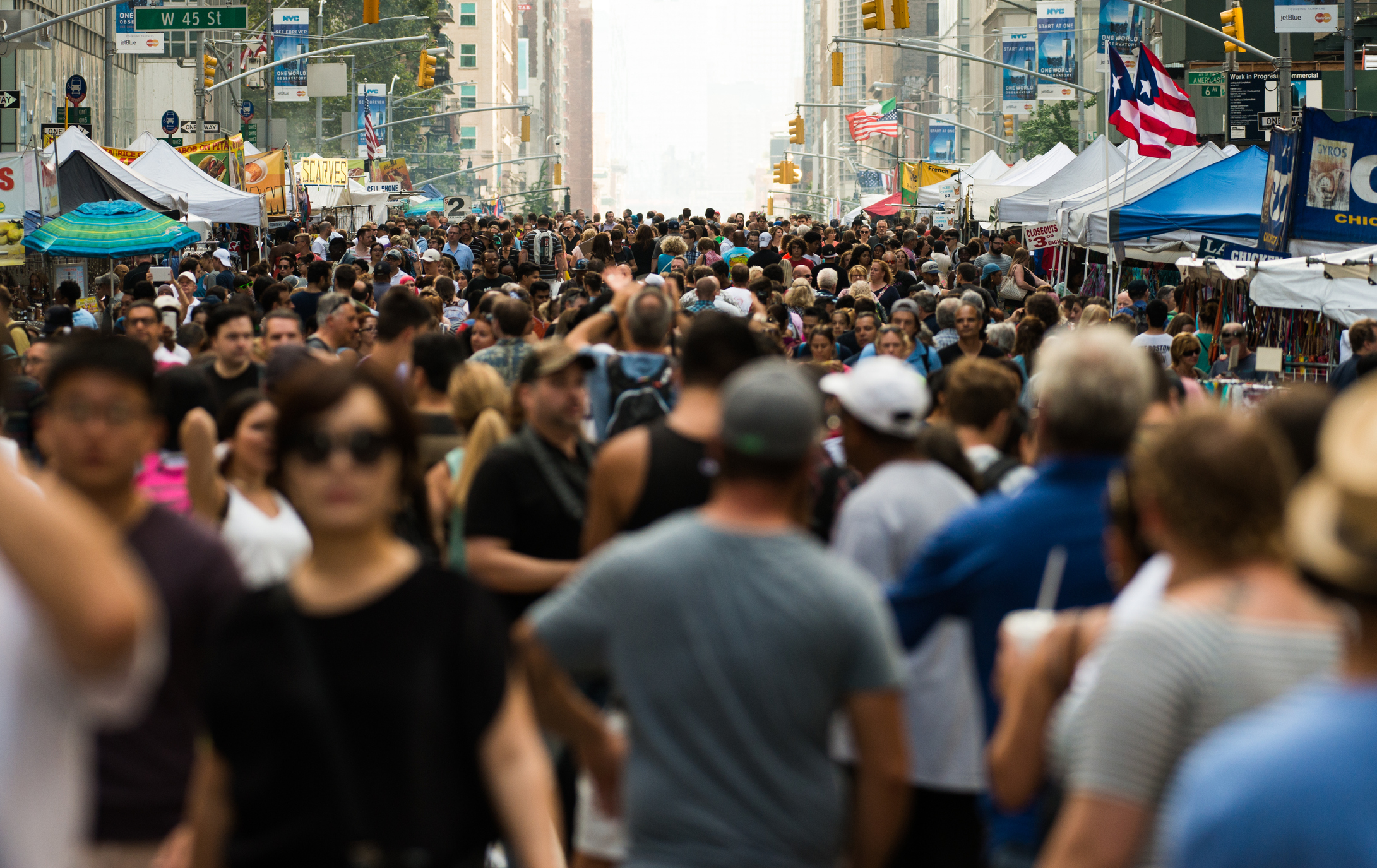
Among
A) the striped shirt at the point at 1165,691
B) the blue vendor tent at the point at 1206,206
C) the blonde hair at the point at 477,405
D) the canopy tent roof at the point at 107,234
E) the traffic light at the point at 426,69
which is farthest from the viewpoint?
the traffic light at the point at 426,69

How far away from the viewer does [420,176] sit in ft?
371

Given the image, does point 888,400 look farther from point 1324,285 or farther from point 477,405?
point 1324,285

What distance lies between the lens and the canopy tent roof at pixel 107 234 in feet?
65.7

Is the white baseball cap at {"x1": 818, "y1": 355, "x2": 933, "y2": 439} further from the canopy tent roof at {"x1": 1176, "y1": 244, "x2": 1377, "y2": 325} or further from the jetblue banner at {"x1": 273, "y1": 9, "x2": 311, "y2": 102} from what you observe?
the jetblue banner at {"x1": 273, "y1": 9, "x2": 311, "y2": 102}

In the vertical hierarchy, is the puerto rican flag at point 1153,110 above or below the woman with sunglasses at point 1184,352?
above

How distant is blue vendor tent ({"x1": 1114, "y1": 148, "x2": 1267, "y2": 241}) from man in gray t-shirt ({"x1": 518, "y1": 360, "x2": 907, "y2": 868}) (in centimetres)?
1813

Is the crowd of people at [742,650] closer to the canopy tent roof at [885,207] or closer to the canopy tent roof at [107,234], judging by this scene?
the canopy tent roof at [107,234]

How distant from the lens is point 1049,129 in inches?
2987

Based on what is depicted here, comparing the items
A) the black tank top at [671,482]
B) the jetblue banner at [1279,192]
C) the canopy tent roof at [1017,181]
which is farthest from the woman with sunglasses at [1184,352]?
the canopy tent roof at [1017,181]

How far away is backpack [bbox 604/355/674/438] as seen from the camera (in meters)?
7.01

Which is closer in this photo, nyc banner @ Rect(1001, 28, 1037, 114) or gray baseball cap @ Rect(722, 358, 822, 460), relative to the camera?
gray baseball cap @ Rect(722, 358, 822, 460)

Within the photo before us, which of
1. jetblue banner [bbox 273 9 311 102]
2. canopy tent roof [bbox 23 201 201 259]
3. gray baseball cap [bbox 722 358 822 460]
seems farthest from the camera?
jetblue banner [bbox 273 9 311 102]

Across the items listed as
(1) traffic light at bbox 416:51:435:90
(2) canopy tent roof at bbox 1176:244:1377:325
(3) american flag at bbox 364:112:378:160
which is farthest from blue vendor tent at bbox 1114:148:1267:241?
(3) american flag at bbox 364:112:378:160

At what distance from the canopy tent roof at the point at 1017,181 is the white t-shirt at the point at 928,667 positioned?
30.5m
